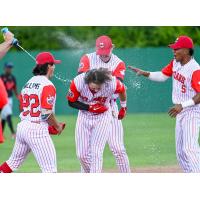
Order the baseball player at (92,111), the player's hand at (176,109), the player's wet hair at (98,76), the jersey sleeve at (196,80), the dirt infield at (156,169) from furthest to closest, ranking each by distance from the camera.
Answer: the dirt infield at (156,169), the jersey sleeve at (196,80), the player's hand at (176,109), the baseball player at (92,111), the player's wet hair at (98,76)

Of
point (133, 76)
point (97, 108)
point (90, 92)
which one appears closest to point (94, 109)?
point (97, 108)

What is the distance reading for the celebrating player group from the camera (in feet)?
27.4

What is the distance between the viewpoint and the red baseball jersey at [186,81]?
9.13m

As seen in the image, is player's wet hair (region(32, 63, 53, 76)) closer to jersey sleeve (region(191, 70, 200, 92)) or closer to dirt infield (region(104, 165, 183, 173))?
jersey sleeve (region(191, 70, 200, 92))

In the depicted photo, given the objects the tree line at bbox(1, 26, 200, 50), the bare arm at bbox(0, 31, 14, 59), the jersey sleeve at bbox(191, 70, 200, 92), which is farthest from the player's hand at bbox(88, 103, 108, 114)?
the tree line at bbox(1, 26, 200, 50)

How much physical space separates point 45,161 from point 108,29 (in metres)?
9.38

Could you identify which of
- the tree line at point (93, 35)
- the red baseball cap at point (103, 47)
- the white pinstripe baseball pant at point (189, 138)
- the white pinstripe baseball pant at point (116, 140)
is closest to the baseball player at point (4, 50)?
the red baseball cap at point (103, 47)

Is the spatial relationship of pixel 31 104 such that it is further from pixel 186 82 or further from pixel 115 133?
pixel 186 82

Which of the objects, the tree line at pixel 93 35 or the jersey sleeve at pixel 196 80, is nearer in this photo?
the jersey sleeve at pixel 196 80

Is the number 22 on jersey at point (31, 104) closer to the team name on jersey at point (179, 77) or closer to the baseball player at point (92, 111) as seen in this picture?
the baseball player at point (92, 111)

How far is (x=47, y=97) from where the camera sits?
27.0 feet

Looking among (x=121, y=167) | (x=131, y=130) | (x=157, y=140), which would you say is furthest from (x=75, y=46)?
(x=121, y=167)

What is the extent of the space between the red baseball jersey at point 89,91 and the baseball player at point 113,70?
0.36m

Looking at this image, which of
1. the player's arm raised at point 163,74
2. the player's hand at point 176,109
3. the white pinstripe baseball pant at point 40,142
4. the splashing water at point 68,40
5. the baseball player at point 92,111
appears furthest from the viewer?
the splashing water at point 68,40
